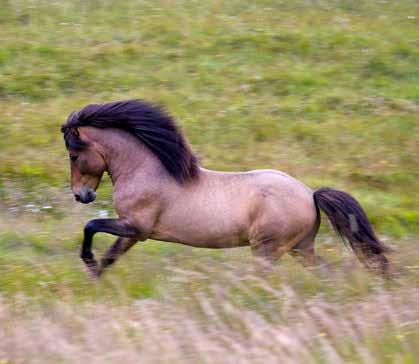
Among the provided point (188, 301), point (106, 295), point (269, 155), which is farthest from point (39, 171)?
point (188, 301)

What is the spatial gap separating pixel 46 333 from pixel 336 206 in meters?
3.12

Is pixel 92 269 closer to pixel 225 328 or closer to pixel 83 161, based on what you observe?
pixel 83 161

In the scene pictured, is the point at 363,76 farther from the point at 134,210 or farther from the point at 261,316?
the point at 261,316

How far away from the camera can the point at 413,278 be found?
703 centimetres

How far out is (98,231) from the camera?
7.84 metres

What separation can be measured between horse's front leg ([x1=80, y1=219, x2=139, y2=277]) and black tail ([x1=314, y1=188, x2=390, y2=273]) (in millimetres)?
1648

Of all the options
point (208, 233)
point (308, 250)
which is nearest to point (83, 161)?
point (208, 233)

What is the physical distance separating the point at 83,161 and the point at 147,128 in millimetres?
645

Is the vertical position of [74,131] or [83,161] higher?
[74,131]

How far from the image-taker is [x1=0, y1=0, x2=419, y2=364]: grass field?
5555 mm

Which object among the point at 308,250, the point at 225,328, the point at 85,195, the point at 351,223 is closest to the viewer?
the point at 225,328

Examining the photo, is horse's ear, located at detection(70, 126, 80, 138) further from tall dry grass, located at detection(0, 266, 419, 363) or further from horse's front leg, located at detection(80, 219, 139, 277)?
tall dry grass, located at detection(0, 266, 419, 363)

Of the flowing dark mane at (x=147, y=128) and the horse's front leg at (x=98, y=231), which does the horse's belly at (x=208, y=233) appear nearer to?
the horse's front leg at (x=98, y=231)

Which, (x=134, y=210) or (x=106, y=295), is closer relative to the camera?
(x=106, y=295)
